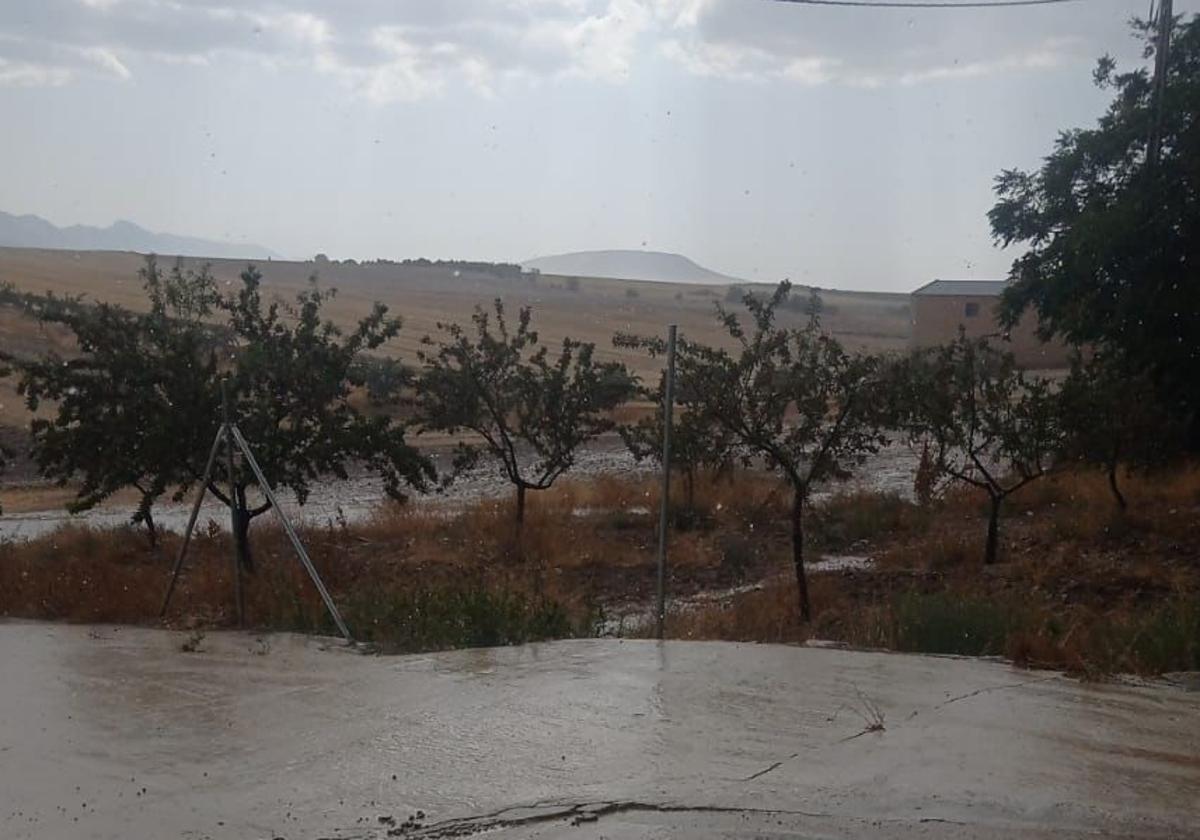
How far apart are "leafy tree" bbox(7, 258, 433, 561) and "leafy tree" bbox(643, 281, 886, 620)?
15.1 feet

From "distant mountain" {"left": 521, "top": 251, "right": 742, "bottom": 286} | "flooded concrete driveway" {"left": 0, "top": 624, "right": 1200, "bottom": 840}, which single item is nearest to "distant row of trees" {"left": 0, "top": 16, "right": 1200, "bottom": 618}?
"flooded concrete driveway" {"left": 0, "top": 624, "right": 1200, "bottom": 840}

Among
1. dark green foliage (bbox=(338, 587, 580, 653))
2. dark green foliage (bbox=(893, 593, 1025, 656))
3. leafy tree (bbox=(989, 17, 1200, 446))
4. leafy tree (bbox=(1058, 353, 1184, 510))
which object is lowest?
dark green foliage (bbox=(338, 587, 580, 653))

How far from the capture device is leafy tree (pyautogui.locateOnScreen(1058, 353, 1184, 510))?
19953 millimetres

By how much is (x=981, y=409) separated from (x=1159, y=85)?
5959 mm

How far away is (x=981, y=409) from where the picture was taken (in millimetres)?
18859

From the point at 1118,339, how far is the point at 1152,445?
187cm

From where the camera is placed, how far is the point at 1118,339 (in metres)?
22.7

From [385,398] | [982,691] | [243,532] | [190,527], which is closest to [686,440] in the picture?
[385,398]

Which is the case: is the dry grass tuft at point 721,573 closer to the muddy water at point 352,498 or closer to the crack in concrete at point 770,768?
the muddy water at point 352,498

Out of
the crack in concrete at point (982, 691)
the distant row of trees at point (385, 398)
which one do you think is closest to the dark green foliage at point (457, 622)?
the crack in concrete at point (982, 691)

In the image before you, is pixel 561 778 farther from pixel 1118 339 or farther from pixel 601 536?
pixel 1118 339

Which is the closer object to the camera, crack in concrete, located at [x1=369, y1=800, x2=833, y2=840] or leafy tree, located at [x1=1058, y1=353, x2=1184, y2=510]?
crack in concrete, located at [x1=369, y1=800, x2=833, y2=840]

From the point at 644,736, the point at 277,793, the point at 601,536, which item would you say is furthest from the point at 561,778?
the point at 601,536

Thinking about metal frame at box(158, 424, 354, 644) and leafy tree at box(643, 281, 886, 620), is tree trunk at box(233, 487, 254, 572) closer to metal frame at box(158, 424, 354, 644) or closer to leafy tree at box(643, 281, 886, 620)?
metal frame at box(158, 424, 354, 644)
